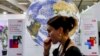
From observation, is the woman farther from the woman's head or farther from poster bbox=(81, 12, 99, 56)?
poster bbox=(81, 12, 99, 56)

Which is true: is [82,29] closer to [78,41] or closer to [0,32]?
[78,41]

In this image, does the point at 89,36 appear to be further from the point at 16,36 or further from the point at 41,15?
the point at 41,15

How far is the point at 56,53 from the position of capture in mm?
1514

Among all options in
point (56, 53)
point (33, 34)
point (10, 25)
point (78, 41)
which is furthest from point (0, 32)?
point (56, 53)

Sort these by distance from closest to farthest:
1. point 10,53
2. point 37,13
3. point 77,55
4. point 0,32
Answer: point 77,55 < point 37,13 < point 10,53 < point 0,32

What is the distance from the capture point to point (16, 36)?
4.02 meters

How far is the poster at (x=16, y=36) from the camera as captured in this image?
155 inches

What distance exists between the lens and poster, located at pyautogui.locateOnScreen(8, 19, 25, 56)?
3.94m

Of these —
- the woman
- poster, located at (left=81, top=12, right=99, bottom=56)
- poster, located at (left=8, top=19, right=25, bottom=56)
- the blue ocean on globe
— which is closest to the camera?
the woman

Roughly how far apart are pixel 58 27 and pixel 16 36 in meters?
2.73

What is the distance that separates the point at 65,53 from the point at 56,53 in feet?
0.63

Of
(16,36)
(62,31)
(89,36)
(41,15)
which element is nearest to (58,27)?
(62,31)

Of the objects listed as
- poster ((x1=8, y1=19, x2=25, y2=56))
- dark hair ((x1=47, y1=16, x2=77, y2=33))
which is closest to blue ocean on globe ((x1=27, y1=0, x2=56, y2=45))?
poster ((x1=8, y1=19, x2=25, y2=56))

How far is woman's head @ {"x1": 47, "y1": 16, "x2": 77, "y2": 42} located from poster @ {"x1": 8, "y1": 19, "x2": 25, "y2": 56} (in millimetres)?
2577
